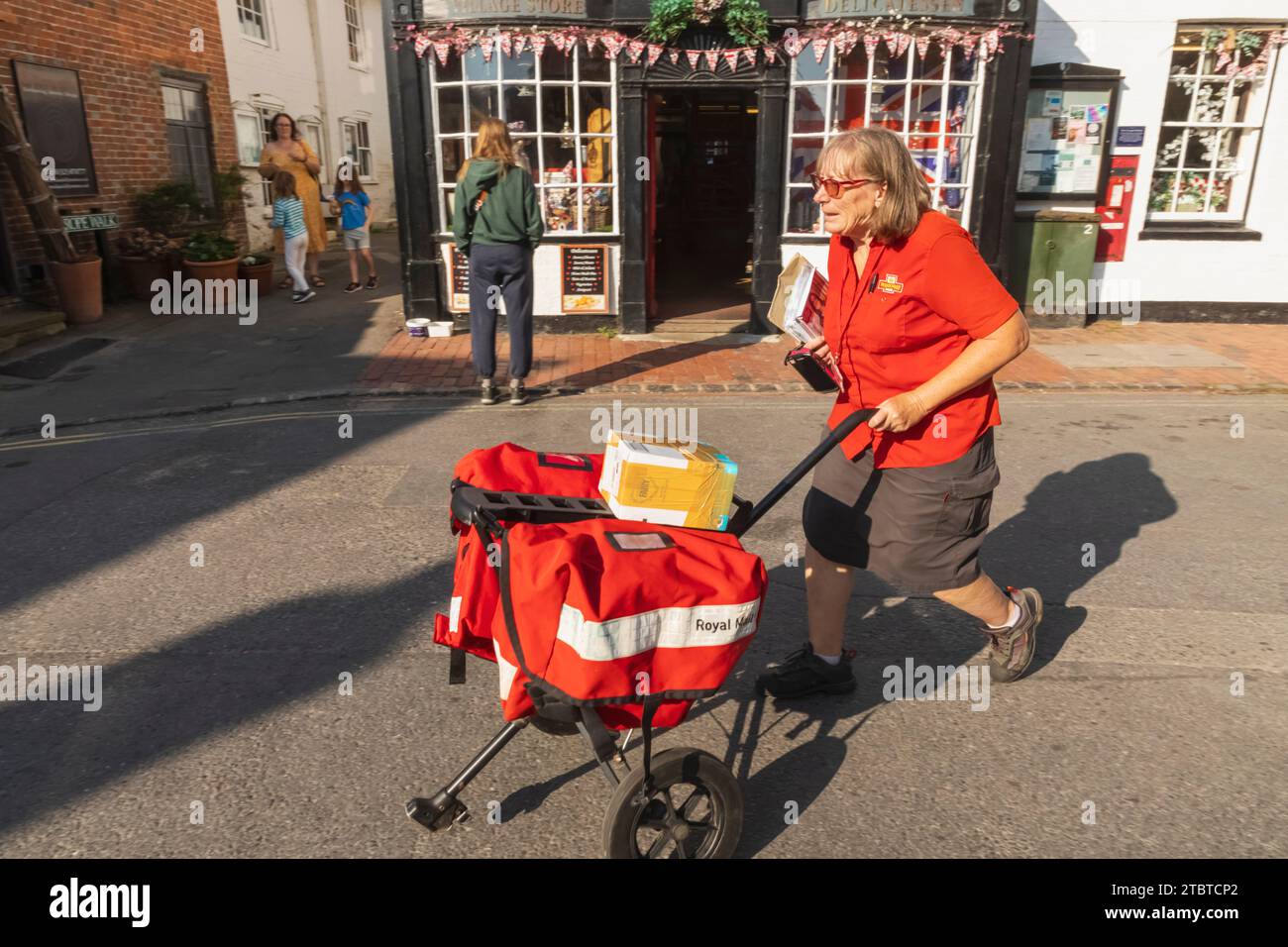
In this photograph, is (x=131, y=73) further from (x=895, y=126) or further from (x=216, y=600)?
(x=216, y=600)

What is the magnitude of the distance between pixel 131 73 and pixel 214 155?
7.03 feet

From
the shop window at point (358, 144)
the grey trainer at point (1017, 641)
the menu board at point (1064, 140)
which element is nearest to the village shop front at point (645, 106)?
the menu board at point (1064, 140)

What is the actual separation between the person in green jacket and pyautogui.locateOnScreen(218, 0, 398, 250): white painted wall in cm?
798

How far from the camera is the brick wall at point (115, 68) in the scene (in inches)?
420

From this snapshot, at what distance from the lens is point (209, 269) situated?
40.0 ft

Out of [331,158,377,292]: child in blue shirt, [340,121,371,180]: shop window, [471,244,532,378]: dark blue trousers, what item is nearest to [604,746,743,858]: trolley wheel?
[471,244,532,378]: dark blue trousers

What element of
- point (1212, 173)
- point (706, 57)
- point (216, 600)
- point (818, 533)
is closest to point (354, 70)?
point (706, 57)

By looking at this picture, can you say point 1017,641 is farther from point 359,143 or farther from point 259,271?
point 359,143

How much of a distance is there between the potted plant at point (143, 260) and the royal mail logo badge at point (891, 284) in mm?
11529

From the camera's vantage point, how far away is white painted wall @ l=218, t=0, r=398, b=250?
16.1m

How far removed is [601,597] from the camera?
6.99ft

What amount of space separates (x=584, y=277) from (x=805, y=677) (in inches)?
282

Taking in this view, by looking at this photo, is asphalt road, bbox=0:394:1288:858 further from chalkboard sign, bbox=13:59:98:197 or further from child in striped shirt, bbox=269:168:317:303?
chalkboard sign, bbox=13:59:98:197
